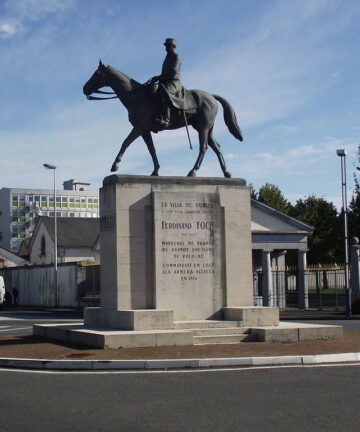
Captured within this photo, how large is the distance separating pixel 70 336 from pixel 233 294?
3.85m

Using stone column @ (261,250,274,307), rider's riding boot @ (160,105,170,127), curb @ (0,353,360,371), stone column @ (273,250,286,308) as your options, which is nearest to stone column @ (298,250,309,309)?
stone column @ (273,250,286,308)

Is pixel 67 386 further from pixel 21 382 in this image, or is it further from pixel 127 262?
pixel 127 262

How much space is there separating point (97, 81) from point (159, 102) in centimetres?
162

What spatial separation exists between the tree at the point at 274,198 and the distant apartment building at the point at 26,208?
1565 inches

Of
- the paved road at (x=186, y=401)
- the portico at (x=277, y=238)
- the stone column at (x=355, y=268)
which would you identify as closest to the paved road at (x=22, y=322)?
the paved road at (x=186, y=401)

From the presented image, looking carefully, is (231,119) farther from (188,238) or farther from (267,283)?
(267,283)

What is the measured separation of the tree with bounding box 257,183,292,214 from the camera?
74562mm

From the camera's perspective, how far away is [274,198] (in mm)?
75625

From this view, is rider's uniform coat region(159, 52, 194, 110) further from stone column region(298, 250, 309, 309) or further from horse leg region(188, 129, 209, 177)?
stone column region(298, 250, 309, 309)

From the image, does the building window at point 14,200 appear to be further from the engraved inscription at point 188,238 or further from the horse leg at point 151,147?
the engraved inscription at point 188,238

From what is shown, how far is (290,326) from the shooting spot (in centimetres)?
1611

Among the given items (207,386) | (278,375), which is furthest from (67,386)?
(278,375)

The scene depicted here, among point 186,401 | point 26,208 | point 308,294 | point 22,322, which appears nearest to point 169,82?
point 186,401

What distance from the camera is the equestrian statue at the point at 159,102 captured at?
16.9m
